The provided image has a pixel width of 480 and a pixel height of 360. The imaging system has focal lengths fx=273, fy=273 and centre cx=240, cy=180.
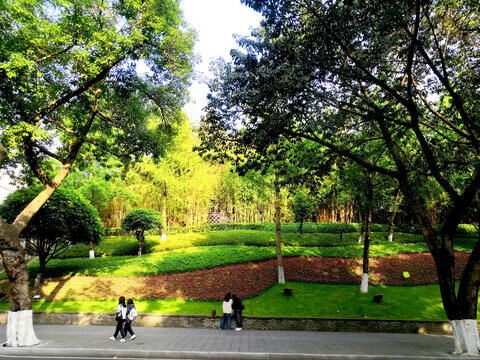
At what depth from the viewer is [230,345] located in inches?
336

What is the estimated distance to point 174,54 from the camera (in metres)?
11.9

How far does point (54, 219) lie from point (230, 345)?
12.5m

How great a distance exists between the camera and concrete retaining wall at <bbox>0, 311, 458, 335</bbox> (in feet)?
36.1

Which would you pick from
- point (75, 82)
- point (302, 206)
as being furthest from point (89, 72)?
point (302, 206)

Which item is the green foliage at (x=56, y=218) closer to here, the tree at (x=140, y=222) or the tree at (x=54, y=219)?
the tree at (x=54, y=219)

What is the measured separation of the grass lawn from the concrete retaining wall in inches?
28.3

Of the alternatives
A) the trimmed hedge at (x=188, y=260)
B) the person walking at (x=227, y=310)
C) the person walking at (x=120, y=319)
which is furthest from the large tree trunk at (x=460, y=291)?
the trimmed hedge at (x=188, y=260)

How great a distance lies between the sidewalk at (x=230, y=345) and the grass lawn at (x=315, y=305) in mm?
A: 1383

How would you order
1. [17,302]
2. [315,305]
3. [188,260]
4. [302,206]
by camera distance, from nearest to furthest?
[17,302] < [315,305] < [188,260] < [302,206]

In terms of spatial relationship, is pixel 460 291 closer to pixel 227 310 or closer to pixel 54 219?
pixel 227 310

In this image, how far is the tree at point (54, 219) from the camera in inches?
583

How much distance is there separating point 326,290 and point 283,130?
32.0 ft

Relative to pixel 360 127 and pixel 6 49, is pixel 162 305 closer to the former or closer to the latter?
pixel 6 49

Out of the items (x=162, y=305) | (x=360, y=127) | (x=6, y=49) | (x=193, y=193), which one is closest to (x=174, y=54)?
(x=6, y=49)
